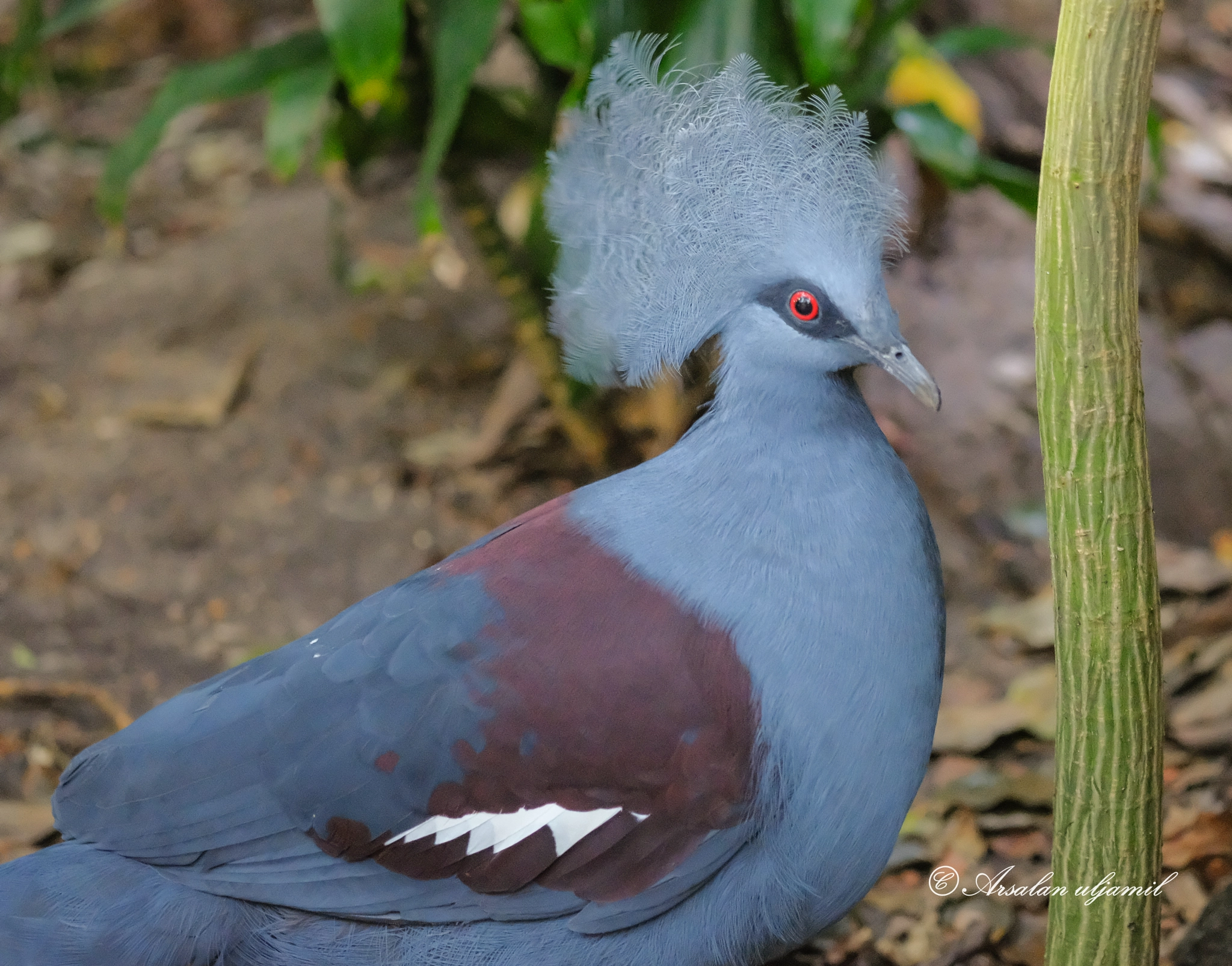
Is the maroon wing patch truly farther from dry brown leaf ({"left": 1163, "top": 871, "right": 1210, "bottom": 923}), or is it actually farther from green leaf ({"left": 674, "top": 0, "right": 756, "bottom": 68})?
green leaf ({"left": 674, "top": 0, "right": 756, "bottom": 68})

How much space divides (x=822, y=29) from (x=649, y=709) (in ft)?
4.14

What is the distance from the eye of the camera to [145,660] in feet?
7.96

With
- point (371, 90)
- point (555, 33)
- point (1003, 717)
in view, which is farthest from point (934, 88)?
point (1003, 717)

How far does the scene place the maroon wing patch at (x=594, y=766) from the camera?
1293 millimetres

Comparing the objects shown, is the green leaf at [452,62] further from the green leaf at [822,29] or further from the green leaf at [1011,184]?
the green leaf at [1011,184]

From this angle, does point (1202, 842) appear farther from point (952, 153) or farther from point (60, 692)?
point (60, 692)

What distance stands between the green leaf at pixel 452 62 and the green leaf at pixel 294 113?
28 cm

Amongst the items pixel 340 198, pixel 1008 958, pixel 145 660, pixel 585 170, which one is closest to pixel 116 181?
pixel 340 198

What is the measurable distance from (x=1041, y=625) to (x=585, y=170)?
1.51 meters

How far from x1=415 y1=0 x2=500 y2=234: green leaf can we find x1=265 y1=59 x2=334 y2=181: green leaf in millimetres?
282

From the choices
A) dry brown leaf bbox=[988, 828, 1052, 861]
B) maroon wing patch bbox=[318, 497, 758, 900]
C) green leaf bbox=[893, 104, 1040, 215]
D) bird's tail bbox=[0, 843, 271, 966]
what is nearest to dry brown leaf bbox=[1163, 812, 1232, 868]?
dry brown leaf bbox=[988, 828, 1052, 861]

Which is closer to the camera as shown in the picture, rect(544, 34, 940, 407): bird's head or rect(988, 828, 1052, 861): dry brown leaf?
rect(544, 34, 940, 407): bird's head

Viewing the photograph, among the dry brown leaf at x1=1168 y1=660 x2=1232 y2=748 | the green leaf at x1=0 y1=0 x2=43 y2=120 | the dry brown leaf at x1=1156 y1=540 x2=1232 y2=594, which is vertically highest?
the green leaf at x1=0 y1=0 x2=43 y2=120

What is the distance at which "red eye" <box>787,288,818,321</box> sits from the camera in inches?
51.1
